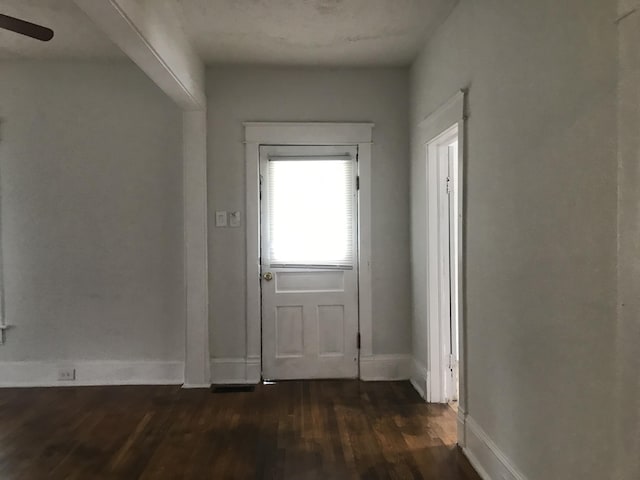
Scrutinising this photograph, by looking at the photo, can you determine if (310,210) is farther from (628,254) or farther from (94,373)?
(628,254)

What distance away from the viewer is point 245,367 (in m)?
3.99

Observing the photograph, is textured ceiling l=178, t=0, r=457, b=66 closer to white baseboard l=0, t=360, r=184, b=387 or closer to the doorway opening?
the doorway opening

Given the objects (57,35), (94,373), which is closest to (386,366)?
(94,373)

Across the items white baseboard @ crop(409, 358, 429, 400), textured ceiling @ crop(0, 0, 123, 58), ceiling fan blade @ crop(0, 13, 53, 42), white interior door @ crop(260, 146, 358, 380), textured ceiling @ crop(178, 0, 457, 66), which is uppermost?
textured ceiling @ crop(0, 0, 123, 58)

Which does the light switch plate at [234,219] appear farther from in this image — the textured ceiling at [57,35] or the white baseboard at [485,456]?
the white baseboard at [485,456]

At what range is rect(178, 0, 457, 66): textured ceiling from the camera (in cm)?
293

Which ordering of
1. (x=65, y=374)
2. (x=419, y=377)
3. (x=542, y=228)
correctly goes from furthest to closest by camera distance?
(x=65, y=374), (x=419, y=377), (x=542, y=228)

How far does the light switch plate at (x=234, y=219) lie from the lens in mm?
3980

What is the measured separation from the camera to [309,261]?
4.03 metres

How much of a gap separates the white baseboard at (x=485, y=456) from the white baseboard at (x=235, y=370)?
1.88 meters

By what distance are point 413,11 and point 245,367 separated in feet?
9.88

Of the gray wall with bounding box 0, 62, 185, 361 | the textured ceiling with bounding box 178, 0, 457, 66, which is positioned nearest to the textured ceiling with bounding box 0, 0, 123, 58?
the gray wall with bounding box 0, 62, 185, 361

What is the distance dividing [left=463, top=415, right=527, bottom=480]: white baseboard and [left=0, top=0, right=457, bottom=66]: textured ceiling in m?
2.54

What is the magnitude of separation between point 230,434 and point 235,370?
1008 mm
